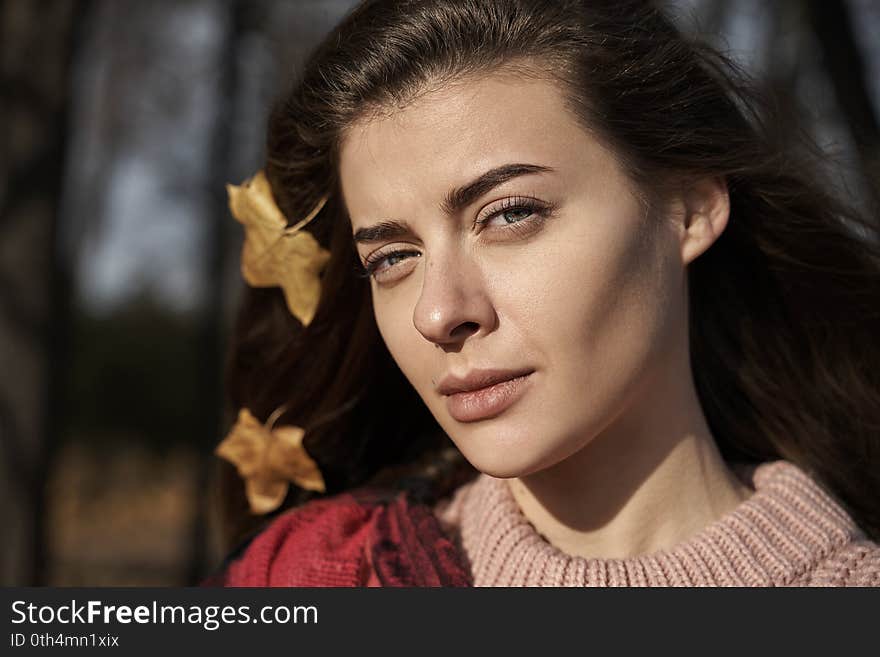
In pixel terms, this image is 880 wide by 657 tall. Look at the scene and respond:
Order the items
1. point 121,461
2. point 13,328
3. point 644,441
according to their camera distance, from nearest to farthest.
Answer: point 644,441, point 13,328, point 121,461

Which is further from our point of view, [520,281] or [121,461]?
[121,461]

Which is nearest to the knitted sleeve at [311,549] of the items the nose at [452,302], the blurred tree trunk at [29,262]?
the nose at [452,302]

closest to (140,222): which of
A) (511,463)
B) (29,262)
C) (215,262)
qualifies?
(215,262)

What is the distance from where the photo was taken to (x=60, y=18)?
3502 millimetres

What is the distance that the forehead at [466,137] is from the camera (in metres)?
1.87

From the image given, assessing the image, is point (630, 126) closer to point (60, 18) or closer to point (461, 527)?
point (461, 527)

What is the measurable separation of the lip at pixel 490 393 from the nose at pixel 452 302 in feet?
0.29

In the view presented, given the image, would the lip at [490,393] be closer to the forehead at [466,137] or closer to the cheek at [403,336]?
the cheek at [403,336]

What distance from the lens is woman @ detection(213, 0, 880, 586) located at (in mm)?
1883

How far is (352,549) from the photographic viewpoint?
2.23 meters

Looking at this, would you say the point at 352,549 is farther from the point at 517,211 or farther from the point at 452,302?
the point at 517,211

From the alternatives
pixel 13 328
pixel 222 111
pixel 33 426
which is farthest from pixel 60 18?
Answer: pixel 222 111

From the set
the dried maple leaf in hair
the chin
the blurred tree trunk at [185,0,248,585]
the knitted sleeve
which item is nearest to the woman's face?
the chin

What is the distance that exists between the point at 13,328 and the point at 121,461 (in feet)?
35.5
